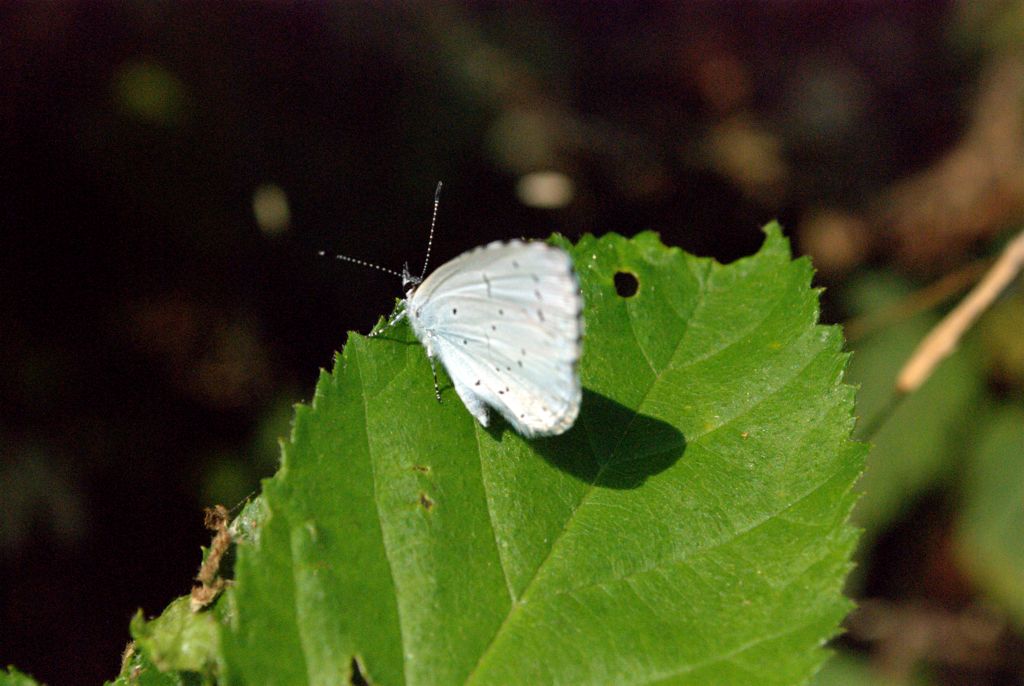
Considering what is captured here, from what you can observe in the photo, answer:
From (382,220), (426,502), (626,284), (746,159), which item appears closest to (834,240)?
(746,159)

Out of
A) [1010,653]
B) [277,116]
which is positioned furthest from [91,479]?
[1010,653]

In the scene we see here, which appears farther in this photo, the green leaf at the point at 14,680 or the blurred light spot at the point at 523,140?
the blurred light spot at the point at 523,140

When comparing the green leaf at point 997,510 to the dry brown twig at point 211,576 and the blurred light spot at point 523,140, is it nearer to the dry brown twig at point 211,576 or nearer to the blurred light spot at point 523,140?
the blurred light spot at point 523,140

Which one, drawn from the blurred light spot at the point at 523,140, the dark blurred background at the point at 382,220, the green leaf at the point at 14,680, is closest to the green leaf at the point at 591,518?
the green leaf at the point at 14,680

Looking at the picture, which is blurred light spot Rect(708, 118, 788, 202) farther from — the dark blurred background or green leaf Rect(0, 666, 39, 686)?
green leaf Rect(0, 666, 39, 686)

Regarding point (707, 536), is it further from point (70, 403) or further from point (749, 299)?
point (70, 403)
